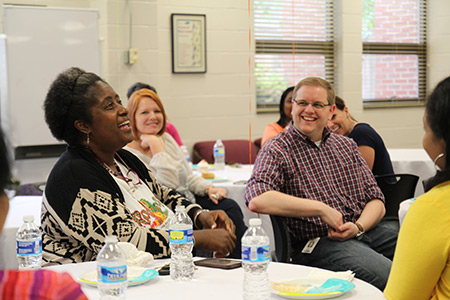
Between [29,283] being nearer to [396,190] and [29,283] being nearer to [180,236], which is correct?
[180,236]

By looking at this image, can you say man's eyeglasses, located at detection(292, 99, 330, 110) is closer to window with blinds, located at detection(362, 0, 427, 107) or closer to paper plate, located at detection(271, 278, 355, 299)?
paper plate, located at detection(271, 278, 355, 299)

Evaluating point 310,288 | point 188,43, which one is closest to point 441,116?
point 310,288

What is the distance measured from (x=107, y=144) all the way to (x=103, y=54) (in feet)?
10.6

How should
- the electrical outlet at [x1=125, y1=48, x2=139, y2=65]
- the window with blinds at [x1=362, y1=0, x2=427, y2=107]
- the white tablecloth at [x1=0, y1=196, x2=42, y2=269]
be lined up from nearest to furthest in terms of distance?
the white tablecloth at [x1=0, y1=196, x2=42, y2=269], the electrical outlet at [x1=125, y1=48, x2=139, y2=65], the window with blinds at [x1=362, y1=0, x2=427, y2=107]

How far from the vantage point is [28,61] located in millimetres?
4785

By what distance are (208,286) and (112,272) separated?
0.35 metres

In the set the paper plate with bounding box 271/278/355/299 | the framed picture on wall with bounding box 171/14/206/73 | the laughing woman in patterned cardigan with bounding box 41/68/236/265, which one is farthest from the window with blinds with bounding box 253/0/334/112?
the paper plate with bounding box 271/278/355/299

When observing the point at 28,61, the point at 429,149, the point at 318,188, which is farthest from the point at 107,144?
the point at 28,61

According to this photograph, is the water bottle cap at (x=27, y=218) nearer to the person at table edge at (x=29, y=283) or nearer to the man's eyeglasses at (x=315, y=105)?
the person at table edge at (x=29, y=283)

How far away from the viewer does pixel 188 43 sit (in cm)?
587

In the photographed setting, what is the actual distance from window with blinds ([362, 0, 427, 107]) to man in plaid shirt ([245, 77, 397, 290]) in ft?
13.2

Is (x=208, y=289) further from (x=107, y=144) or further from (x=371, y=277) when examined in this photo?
(x=371, y=277)

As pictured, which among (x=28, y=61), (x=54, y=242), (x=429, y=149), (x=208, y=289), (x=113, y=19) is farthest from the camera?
(x=113, y=19)

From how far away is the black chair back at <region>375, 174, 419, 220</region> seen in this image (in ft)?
10.3
